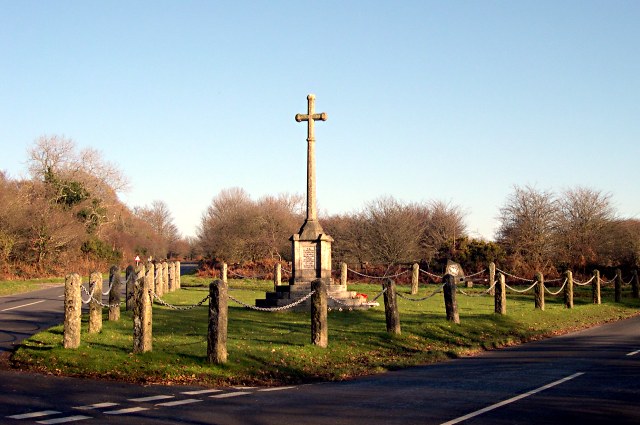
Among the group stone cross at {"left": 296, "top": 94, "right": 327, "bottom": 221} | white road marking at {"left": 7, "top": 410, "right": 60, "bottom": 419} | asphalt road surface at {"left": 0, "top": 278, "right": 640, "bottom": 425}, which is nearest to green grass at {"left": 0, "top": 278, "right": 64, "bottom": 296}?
stone cross at {"left": 296, "top": 94, "right": 327, "bottom": 221}

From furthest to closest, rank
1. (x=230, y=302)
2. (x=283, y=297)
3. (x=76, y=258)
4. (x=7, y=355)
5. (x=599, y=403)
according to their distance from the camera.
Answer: (x=76, y=258) → (x=230, y=302) → (x=283, y=297) → (x=7, y=355) → (x=599, y=403)

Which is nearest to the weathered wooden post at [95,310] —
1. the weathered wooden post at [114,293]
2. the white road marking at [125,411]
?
the weathered wooden post at [114,293]

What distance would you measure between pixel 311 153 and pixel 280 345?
33.3ft

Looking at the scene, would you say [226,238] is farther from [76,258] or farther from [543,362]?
[543,362]

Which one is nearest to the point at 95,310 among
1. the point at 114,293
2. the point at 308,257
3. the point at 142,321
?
the point at 142,321

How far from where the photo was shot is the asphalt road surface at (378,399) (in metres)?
8.88

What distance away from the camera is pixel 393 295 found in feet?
57.6

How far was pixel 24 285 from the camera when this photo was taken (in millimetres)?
39875

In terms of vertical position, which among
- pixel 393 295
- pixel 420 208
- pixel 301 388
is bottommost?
pixel 301 388

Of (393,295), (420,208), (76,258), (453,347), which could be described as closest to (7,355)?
(393,295)

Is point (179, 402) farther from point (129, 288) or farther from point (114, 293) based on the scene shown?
point (129, 288)

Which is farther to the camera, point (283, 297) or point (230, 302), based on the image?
point (230, 302)

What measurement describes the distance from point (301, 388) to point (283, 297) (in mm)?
12057

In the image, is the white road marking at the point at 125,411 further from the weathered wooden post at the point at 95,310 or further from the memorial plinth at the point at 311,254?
the memorial plinth at the point at 311,254
